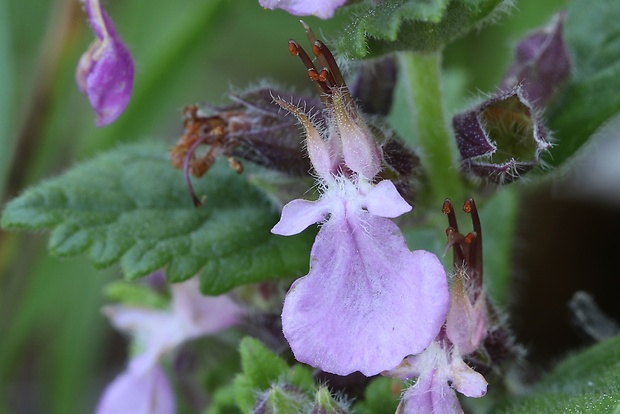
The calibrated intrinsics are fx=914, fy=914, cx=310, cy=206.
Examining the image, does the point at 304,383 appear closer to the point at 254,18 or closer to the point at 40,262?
the point at 40,262

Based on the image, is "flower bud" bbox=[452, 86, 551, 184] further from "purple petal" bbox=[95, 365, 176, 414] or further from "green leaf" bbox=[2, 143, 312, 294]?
"purple petal" bbox=[95, 365, 176, 414]

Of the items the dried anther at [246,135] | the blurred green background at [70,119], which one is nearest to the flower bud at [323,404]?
the dried anther at [246,135]

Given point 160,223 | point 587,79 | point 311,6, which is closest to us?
point 311,6

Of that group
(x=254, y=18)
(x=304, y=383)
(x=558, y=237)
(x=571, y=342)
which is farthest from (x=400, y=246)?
(x=254, y=18)

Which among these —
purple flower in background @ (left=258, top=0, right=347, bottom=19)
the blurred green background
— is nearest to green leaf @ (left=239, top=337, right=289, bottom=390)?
purple flower in background @ (left=258, top=0, right=347, bottom=19)

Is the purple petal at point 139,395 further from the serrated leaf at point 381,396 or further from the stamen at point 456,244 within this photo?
the stamen at point 456,244

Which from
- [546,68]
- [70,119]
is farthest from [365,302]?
[70,119]

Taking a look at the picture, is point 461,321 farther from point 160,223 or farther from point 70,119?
point 70,119
